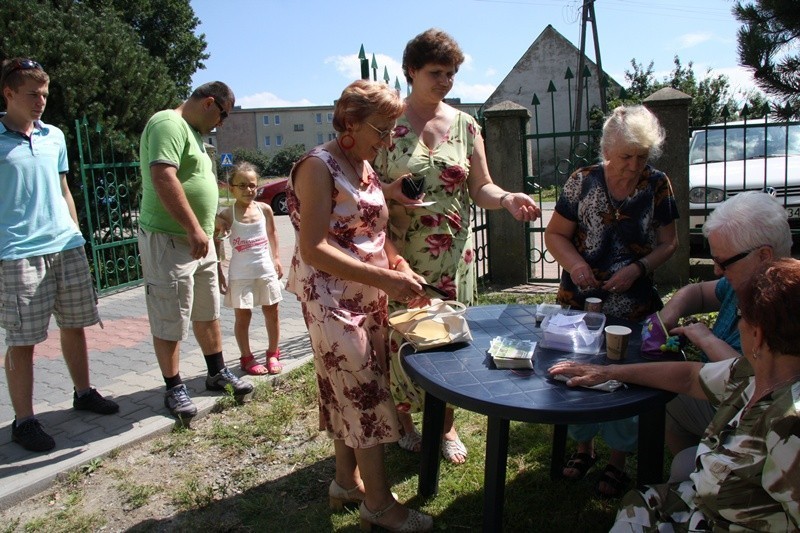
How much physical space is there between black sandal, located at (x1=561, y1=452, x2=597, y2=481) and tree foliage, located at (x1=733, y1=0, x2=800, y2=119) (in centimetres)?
231

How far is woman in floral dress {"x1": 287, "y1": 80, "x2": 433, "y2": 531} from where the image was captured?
86.1 inches

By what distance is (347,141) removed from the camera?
7.44ft

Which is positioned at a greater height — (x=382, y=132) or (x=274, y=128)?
(x=274, y=128)

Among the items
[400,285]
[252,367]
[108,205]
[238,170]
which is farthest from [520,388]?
A: [108,205]

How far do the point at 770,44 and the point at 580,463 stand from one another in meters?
2.45

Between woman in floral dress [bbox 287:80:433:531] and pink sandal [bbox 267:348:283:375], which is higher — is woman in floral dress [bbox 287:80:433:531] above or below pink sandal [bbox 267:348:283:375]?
above

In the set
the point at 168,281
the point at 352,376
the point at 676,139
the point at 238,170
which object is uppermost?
the point at 676,139

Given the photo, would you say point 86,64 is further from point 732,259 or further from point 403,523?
point 732,259

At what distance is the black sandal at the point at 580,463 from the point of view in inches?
114

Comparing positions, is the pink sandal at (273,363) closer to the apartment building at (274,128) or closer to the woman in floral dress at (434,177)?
the woman in floral dress at (434,177)

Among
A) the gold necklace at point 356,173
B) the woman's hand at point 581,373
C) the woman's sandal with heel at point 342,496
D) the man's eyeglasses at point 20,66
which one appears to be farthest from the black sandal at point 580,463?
the man's eyeglasses at point 20,66

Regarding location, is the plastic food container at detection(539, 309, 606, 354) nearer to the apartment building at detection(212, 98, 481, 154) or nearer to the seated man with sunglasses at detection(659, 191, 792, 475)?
the seated man with sunglasses at detection(659, 191, 792, 475)

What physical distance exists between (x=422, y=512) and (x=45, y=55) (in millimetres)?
6986

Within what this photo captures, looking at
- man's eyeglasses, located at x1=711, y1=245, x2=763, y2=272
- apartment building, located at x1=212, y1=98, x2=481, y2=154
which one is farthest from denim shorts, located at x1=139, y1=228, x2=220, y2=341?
apartment building, located at x1=212, y1=98, x2=481, y2=154
